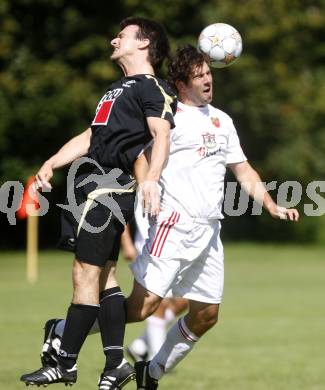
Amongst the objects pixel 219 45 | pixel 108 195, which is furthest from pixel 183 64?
pixel 108 195

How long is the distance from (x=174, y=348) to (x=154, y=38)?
202cm

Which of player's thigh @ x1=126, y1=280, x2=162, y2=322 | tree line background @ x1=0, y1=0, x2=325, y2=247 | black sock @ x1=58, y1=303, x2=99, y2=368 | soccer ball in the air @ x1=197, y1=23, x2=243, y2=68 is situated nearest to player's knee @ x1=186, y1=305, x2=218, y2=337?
A: player's thigh @ x1=126, y1=280, x2=162, y2=322

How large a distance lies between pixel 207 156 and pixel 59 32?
21.3m

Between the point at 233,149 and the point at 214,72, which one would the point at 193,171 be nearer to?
the point at 233,149

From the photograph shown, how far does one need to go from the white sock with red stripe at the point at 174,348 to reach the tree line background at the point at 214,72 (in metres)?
18.2

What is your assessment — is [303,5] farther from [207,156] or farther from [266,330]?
[207,156]

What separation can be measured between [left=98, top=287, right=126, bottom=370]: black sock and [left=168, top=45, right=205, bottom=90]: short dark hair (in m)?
1.41

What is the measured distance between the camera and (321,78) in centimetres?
2895

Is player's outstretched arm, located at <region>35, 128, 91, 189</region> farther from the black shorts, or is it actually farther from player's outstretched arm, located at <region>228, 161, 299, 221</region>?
player's outstretched arm, located at <region>228, 161, 299, 221</region>

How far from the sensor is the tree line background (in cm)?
2536

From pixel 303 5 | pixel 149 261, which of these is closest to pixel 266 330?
pixel 149 261

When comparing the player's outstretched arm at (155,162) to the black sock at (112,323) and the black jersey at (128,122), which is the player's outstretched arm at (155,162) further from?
the black sock at (112,323)

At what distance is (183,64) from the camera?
20.6 ft

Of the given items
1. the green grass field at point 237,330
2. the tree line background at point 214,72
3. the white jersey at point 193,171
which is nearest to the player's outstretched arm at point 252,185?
the white jersey at point 193,171
